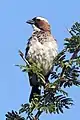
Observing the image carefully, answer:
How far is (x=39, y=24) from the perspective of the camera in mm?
7590

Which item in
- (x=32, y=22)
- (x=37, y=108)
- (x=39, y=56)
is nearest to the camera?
(x=37, y=108)

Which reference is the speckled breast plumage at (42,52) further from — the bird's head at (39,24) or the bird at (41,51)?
the bird's head at (39,24)

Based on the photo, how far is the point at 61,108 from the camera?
3562mm

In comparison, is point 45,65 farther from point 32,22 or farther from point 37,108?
point 37,108

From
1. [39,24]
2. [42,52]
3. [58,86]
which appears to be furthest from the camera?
[39,24]

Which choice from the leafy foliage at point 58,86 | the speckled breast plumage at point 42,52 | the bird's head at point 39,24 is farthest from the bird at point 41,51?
the leafy foliage at point 58,86

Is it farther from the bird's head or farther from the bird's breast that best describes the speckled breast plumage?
the bird's head

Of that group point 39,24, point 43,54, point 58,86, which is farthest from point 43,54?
point 58,86

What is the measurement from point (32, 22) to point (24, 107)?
13.6 ft

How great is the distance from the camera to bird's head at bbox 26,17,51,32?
7418 millimetres

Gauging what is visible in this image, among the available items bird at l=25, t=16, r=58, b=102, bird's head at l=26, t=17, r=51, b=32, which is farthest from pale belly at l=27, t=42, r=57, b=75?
bird's head at l=26, t=17, r=51, b=32

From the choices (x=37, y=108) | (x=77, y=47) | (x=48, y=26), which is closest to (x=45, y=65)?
(x=48, y=26)

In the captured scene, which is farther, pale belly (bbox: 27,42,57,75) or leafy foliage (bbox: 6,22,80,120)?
pale belly (bbox: 27,42,57,75)

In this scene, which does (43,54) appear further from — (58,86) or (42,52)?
(58,86)
